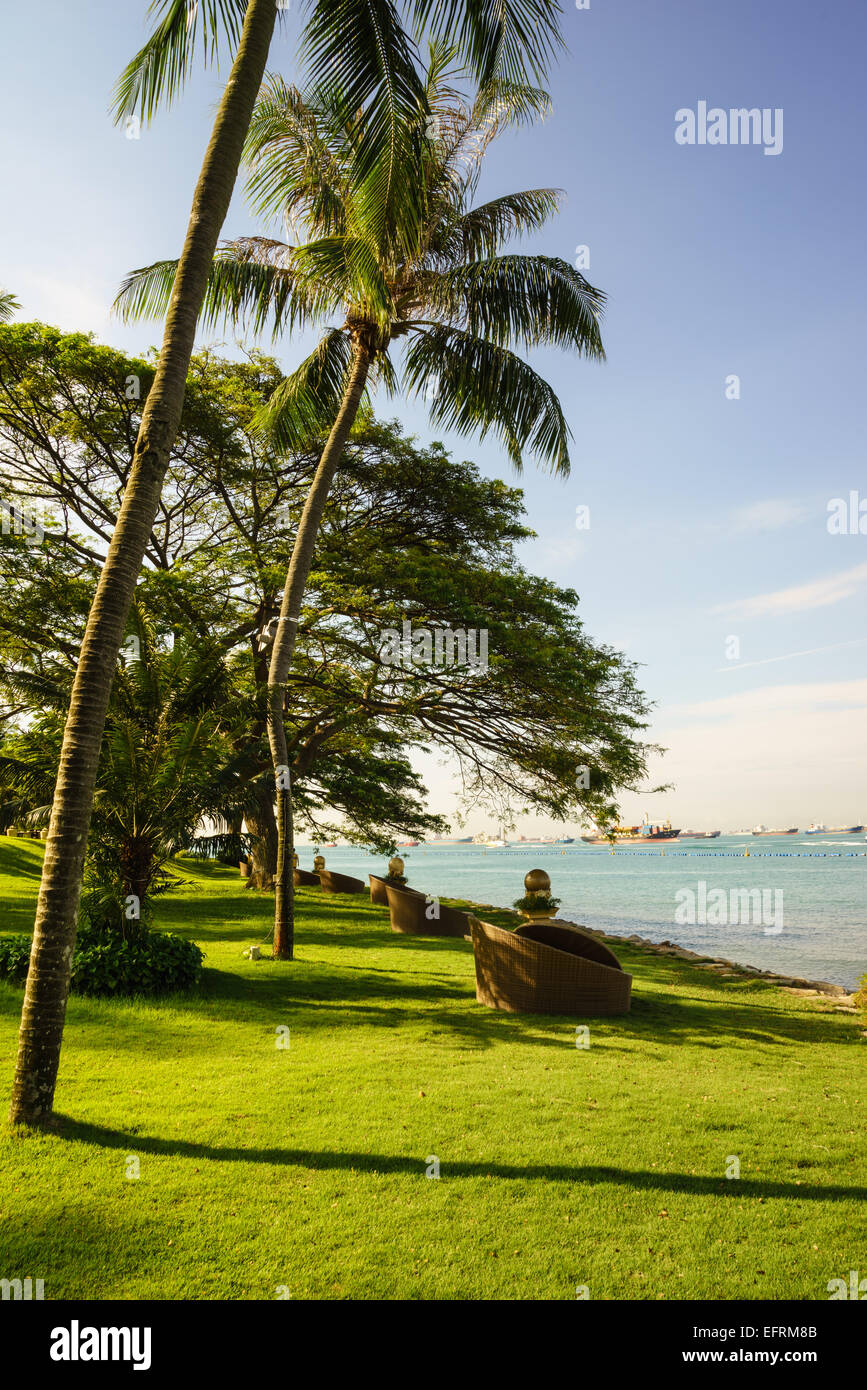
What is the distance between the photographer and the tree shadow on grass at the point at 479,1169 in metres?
4.10

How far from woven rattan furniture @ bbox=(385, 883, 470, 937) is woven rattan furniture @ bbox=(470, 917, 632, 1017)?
20.4 feet

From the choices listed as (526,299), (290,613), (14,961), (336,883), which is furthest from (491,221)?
(336,883)

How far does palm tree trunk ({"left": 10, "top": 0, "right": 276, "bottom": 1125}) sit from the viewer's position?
465 cm

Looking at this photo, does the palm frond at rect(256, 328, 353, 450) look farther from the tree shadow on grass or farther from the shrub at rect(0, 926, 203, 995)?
the tree shadow on grass

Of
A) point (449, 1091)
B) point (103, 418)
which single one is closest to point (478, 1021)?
point (449, 1091)

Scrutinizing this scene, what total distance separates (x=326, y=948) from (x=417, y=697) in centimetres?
504

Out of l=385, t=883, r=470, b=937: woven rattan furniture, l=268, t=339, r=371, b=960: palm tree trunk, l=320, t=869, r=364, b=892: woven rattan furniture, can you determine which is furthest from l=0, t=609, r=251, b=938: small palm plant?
l=320, t=869, r=364, b=892: woven rattan furniture

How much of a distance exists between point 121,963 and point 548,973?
16.0ft

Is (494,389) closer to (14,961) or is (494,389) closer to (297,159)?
(297,159)

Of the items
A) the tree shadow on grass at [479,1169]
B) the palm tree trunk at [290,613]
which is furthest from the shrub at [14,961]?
the tree shadow on grass at [479,1169]

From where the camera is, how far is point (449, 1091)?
5.61 m

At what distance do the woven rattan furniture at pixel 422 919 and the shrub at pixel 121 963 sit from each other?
22.2 ft

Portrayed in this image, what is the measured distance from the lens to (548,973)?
8.30 metres

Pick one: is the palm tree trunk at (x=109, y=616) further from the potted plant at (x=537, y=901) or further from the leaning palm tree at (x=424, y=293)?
the potted plant at (x=537, y=901)
